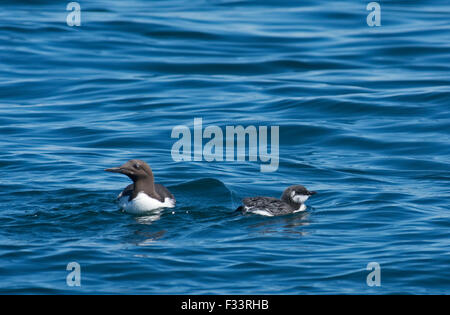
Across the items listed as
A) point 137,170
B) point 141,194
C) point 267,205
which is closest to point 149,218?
point 141,194

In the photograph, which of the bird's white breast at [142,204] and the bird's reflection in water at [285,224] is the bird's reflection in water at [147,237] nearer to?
the bird's white breast at [142,204]

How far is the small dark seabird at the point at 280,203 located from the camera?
1344cm

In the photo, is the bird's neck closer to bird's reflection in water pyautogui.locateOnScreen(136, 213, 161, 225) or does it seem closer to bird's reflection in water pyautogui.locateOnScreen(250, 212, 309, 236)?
bird's reflection in water pyautogui.locateOnScreen(136, 213, 161, 225)

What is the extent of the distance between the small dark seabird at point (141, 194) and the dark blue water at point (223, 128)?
18cm

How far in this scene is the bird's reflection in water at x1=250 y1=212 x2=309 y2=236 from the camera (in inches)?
510

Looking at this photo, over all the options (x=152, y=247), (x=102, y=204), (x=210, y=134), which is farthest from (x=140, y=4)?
(x=152, y=247)

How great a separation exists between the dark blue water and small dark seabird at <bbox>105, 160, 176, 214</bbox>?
184mm

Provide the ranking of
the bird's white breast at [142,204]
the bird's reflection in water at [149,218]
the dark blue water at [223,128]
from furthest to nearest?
the bird's white breast at [142,204]
the bird's reflection in water at [149,218]
the dark blue water at [223,128]

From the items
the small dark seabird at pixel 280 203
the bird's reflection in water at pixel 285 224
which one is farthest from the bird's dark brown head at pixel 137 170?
the bird's reflection in water at pixel 285 224

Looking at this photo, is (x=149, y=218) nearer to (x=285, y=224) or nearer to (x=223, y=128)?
(x=285, y=224)

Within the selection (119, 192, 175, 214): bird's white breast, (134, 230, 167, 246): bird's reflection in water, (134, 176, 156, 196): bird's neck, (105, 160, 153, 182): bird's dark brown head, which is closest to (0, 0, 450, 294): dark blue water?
(134, 230, 167, 246): bird's reflection in water

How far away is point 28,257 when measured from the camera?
1142 centimetres

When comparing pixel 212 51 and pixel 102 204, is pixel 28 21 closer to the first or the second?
pixel 212 51

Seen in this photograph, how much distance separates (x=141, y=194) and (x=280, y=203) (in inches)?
85.0
